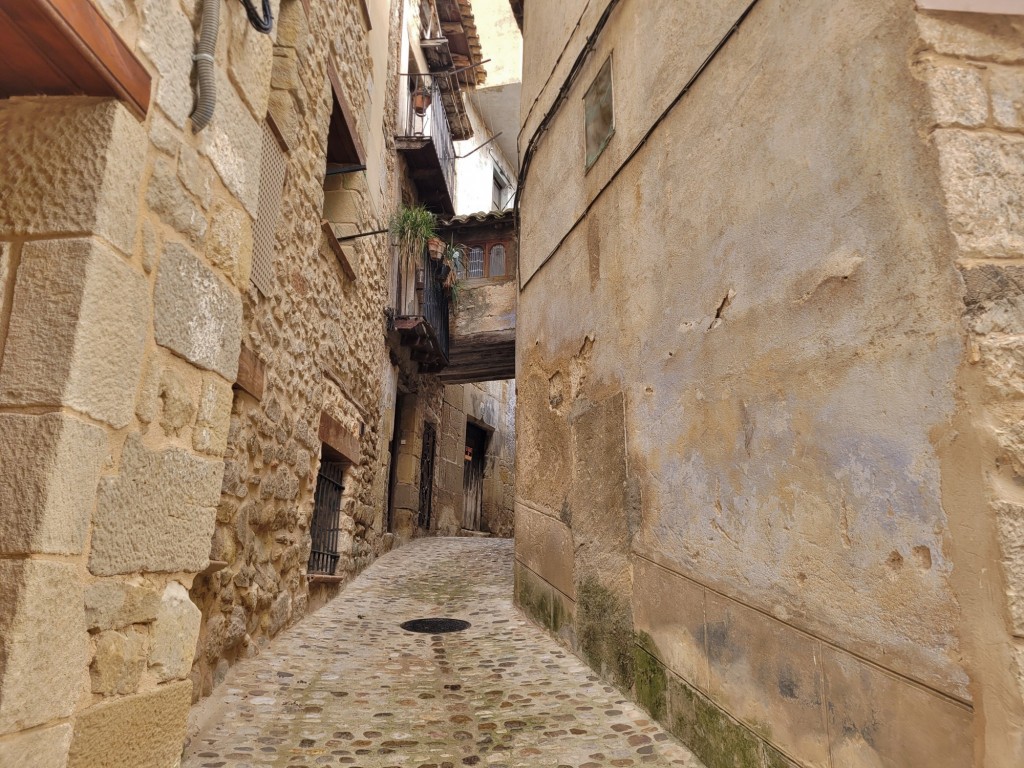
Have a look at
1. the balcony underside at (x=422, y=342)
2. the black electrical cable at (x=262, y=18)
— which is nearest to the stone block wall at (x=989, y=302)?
the black electrical cable at (x=262, y=18)

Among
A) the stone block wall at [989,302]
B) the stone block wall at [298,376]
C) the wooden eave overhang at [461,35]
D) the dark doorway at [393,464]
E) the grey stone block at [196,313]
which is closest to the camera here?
the stone block wall at [989,302]

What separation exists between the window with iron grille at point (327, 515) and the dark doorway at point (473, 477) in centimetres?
685

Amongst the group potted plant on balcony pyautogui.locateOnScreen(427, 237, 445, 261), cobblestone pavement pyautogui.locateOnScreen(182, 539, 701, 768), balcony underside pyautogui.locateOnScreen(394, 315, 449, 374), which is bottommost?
cobblestone pavement pyautogui.locateOnScreen(182, 539, 701, 768)

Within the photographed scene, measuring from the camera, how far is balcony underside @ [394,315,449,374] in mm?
8047

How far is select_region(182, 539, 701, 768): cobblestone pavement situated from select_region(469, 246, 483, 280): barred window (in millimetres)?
6392

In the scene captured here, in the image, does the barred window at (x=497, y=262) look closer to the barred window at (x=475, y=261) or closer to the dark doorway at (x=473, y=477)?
the barred window at (x=475, y=261)

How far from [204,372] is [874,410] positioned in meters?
1.96

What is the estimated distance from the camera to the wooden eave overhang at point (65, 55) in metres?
1.28

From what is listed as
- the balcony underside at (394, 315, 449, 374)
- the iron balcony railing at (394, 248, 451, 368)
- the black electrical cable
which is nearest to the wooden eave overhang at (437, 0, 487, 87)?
the iron balcony railing at (394, 248, 451, 368)

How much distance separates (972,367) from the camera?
161 centimetres

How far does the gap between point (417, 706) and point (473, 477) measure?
1074 centimetres

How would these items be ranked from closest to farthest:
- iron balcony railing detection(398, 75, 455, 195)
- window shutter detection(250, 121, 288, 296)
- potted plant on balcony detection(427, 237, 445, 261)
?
window shutter detection(250, 121, 288, 296), potted plant on balcony detection(427, 237, 445, 261), iron balcony railing detection(398, 75, 455, 195)

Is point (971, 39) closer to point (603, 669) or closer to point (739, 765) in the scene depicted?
point (739, 765)

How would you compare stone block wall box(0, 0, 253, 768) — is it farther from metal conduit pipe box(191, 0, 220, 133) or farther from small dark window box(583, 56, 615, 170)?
small dark window box(583, 56, 615, 170)
